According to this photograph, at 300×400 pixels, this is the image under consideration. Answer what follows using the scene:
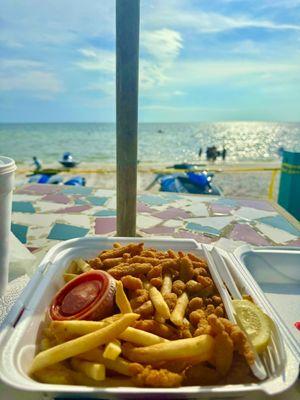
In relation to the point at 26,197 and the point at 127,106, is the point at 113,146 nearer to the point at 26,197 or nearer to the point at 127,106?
the point at 26,197

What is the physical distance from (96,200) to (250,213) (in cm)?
294

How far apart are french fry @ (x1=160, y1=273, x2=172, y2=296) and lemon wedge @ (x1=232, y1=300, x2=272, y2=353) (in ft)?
1.03

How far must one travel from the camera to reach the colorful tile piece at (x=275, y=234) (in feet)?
16.6

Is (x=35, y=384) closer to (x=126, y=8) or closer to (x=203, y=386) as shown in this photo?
(x=203, y=386)

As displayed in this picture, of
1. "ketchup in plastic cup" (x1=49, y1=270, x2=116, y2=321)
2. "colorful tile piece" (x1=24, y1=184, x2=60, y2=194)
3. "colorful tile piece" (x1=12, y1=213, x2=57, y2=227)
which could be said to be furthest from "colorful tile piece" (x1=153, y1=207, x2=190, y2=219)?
"ketchup in plastic cup" (x1=49, y1=270, x2=116, y2=321)

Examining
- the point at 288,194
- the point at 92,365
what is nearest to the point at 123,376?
the point at 92,365

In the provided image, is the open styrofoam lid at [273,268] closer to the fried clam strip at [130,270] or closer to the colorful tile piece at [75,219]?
the fried clam strip at [130,270]

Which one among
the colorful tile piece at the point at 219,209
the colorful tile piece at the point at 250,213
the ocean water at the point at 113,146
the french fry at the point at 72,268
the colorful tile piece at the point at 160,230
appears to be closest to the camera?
the french fry at the point at 72,268

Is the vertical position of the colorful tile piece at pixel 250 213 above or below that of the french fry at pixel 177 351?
below

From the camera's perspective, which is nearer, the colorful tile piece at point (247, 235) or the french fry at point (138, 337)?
the french fry at point (138, 337)

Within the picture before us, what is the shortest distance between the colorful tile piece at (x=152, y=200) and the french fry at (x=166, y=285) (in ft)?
16.4

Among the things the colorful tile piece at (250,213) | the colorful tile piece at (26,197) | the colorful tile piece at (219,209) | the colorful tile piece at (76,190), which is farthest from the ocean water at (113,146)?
the colorful tile piece at (250,213)

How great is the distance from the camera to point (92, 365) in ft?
4.16

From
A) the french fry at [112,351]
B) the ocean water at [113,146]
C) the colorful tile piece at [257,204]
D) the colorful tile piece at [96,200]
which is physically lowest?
the ocean water at [113,146]
